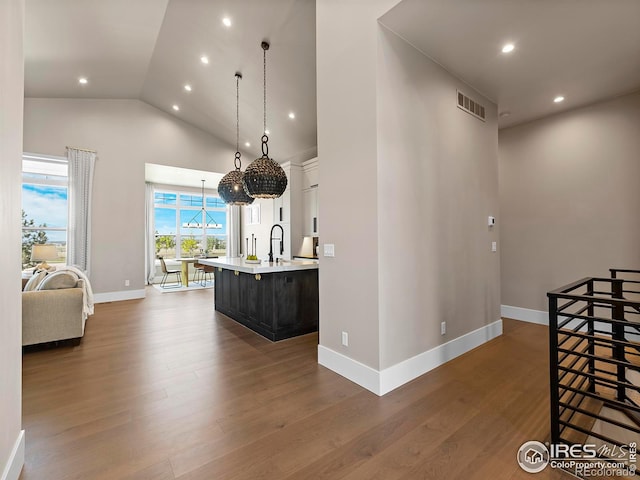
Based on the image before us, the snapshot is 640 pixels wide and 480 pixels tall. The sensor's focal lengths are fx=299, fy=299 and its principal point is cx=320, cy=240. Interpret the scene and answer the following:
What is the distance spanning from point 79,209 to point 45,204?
1.03 m

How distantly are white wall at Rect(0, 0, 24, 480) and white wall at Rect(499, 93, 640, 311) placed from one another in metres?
5.42

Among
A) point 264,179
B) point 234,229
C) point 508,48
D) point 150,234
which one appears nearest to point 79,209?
point 150,234

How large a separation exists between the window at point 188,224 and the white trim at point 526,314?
8.42 m

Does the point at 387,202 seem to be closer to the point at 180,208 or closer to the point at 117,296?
the point at 117,296

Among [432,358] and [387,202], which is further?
[432,358]

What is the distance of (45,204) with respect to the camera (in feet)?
20.5

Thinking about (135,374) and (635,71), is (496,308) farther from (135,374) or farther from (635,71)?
(135,374)

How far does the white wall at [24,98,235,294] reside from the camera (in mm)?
5785

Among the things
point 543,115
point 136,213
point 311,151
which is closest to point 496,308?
point 543,115

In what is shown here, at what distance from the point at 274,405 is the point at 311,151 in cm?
576

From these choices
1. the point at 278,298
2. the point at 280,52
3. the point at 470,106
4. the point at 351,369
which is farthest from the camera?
the point at 280,52

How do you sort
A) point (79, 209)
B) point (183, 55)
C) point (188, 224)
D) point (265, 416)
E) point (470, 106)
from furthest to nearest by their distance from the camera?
point (188, 224)
point (79, 209)
point (183, 55)
point (470, 106)
point (265, 416)

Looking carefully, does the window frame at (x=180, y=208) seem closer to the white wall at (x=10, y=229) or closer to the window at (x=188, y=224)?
the window at (x=188, y=224)

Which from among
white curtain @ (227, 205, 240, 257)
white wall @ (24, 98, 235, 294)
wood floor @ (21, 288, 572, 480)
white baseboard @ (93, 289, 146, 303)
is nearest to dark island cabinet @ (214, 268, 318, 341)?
wood floor @ (21, 288, 572, 480)
